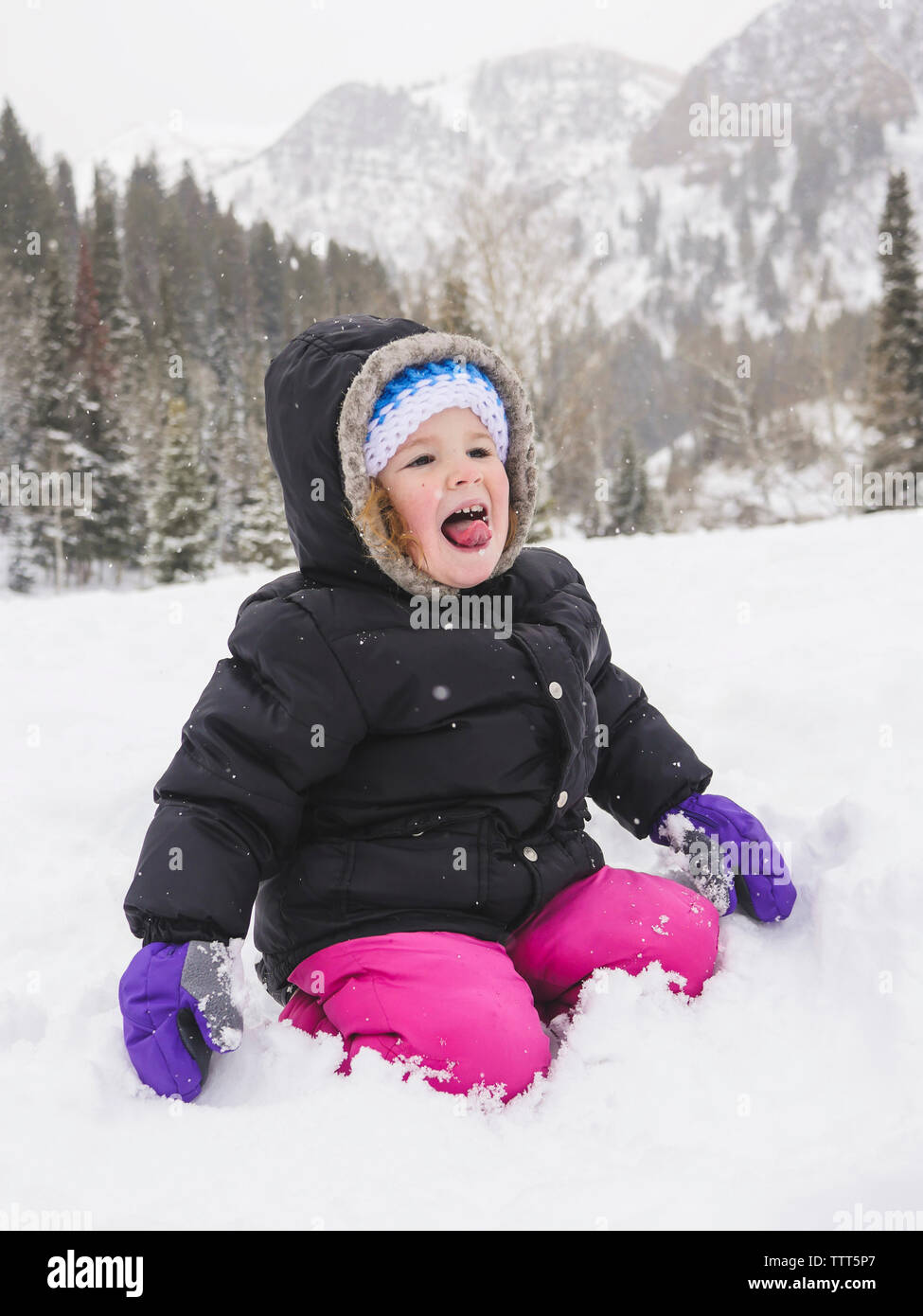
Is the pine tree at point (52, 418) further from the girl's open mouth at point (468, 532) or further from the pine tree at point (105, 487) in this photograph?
the girl's open mouth at point (468, 532)

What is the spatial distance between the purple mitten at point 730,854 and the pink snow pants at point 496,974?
79mm

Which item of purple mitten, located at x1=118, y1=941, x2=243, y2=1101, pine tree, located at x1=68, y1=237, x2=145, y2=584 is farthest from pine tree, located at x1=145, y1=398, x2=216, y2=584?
purple mitten, located at x1=118, y1=941, x2=243, y2=1101

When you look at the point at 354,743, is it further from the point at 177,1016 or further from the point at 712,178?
the point at 712,178

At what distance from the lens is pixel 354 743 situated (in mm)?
1758

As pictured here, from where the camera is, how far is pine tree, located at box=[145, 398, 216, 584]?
81.6 feet

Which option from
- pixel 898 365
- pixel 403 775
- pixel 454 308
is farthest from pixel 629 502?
pixel 403 775

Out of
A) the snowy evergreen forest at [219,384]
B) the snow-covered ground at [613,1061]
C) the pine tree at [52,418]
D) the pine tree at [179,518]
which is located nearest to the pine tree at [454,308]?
the snowy evergreen forest at [219,384]

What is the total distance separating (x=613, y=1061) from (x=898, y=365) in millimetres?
23984

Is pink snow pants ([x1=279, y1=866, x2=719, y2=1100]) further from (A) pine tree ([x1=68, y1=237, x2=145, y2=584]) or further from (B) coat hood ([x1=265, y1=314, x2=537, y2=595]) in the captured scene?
(A) pine tree ([x1=68, y1=237, x2=145, y2=584])

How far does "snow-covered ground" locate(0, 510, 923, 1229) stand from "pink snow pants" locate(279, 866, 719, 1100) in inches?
2.2

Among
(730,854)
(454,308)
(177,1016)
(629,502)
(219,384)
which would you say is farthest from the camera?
(219,384)

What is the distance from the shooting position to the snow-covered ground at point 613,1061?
1.22 metres

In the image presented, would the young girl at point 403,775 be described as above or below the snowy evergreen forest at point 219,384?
below
